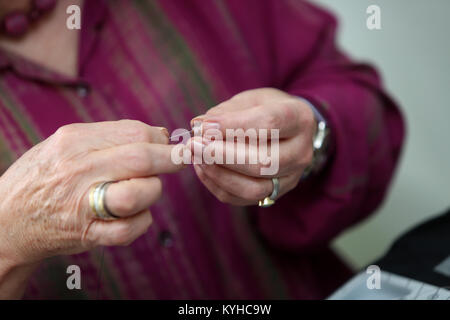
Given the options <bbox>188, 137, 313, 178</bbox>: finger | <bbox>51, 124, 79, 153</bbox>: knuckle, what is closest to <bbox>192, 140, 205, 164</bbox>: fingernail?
<bbox>188, 137, 313, 178</bbox>: finger

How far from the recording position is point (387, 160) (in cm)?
73

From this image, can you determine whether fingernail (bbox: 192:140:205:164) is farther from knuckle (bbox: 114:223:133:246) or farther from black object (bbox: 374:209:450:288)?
black object (bbox: 374:209:450:288)

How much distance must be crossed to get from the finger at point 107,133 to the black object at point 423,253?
11.3 inches

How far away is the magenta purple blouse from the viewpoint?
54 cm

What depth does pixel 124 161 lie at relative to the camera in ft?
1.27

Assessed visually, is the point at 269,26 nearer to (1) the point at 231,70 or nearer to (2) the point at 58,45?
(1) the point at 231,70

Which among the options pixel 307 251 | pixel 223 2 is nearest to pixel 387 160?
pixel 307 251

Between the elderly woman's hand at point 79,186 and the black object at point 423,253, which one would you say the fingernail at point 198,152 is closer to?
the elderly woman's hand at point 79,186

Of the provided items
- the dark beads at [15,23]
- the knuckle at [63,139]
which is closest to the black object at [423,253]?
the knuckle at [63,139]

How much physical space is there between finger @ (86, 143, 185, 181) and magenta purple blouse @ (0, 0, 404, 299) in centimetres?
13

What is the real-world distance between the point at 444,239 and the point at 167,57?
1.37 ft

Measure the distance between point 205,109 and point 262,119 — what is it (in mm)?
184

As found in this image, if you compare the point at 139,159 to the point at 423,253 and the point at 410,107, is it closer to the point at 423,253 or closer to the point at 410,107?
→ the point at 423,253

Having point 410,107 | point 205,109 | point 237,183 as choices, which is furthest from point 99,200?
point 410,107
